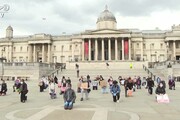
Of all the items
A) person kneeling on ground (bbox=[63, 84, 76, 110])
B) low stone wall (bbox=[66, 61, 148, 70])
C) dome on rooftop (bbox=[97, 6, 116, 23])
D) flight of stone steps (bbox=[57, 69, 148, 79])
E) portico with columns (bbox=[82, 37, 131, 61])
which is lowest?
person kneeling on ground (bbox=[63, 84, 76, 110])

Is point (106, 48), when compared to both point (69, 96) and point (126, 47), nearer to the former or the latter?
point (126, 47)

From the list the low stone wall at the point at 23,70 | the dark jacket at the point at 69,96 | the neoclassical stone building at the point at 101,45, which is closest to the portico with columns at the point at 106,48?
the neoclassical stone building at the point at 101,45

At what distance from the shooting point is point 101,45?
92812mm

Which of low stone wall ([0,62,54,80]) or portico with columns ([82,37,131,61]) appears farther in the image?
portico with columns ([82,37,131,61])

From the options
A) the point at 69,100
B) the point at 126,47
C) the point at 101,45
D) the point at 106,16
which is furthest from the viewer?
the point at 106,16

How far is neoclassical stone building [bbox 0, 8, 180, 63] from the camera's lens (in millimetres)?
89438

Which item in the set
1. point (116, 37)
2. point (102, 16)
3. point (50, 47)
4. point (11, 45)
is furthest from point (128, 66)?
point (11, 45)

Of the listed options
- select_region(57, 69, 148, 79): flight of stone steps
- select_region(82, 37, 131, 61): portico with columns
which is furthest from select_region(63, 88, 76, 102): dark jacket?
select_region(82, 37, 131, 61): portico with columns

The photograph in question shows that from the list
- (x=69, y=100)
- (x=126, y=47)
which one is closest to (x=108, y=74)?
(x=126, y=47)

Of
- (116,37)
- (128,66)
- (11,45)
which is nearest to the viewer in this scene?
(128,66)

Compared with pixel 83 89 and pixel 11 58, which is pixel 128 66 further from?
pixel 83 89

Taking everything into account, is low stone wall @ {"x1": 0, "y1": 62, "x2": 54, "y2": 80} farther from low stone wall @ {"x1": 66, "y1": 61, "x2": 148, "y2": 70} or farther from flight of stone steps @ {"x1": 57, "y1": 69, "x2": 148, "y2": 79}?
low stone wall @ {"x1": 66, "y1": 61, "x2": 148, "y2": 70}

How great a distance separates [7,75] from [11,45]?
51.3m

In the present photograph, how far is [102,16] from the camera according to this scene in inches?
3903
